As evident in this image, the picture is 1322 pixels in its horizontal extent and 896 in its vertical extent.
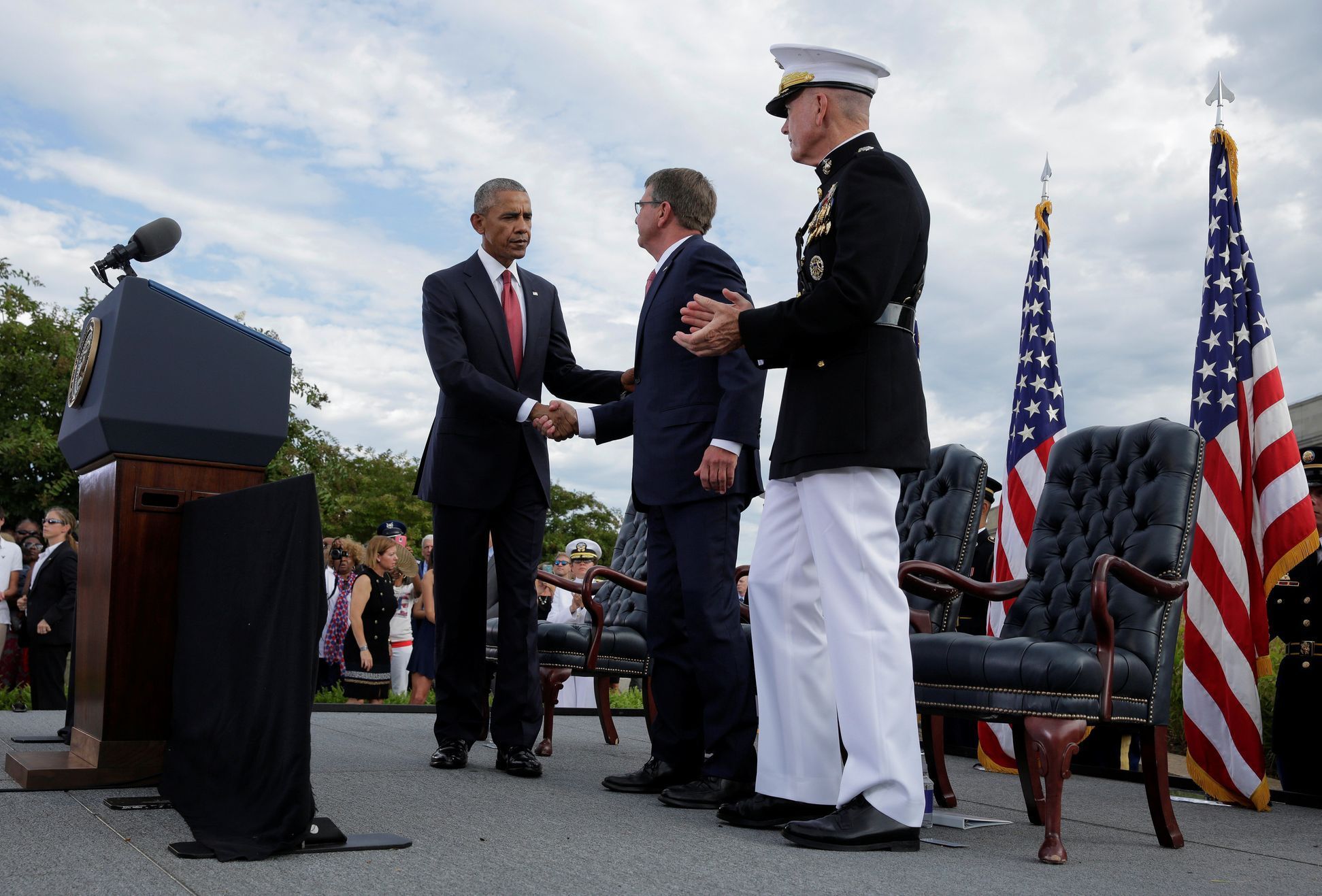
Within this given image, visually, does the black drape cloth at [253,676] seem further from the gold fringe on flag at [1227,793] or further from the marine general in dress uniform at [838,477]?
the gold fringe on flag at [1227,793]

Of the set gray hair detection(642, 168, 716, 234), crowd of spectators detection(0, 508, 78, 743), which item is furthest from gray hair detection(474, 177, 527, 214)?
crowd of spectators detection(0, 508, 78, 743)

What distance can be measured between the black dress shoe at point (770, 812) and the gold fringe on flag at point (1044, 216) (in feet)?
16.5

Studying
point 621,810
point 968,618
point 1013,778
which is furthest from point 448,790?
point 968,618

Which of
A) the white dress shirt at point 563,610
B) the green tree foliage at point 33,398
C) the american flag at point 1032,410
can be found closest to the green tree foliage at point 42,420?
the green tree foliage at point 33,398

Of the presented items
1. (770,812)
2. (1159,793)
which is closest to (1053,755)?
(1159,793)

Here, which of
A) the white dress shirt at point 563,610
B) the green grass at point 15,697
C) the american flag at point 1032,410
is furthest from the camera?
the white dress shirt at point 563,610

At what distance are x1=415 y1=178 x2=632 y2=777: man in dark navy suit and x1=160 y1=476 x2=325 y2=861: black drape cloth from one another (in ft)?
4.40

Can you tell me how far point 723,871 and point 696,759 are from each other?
54.6 inches

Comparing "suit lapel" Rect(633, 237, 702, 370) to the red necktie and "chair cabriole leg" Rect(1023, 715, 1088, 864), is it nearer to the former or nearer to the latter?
the red necktie

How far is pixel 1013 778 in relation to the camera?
515cm

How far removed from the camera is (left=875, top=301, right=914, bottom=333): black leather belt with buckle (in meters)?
3.02

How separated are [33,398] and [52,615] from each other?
13.2 m

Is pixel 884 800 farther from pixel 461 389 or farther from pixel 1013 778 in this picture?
pixel 1013 778

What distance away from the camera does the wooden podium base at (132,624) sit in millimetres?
3072
